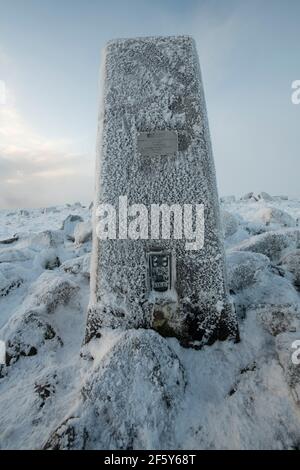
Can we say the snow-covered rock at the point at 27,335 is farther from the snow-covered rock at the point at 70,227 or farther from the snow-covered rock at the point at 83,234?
the snow-covered rock at the point at 70,227

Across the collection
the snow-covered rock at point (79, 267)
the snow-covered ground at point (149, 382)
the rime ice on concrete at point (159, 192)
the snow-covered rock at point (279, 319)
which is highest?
the rime ice on concrete at point (159, 192)

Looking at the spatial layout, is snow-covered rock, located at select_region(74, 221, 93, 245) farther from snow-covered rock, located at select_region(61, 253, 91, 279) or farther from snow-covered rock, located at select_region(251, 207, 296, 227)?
snow-covered rock, located at select_region(251, 207, 296, 227)

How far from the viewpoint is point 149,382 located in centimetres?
173

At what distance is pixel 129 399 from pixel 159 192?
133 cm

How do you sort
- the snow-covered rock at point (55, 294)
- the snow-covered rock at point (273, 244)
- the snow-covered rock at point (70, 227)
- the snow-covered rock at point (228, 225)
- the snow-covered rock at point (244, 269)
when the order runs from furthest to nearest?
the snow-covered rock at point (70, 227) < the snow-covered rock at point (228, 225) < the snow-covered rock at point (273, 244) < the snow-covered rock at point (244, 269) < the snow-covered rock at point (55, 294)

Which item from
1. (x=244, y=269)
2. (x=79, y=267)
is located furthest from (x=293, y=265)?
(x=79, y=267)

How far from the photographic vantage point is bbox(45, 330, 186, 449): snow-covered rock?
4.88 feet

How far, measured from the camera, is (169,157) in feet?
7.39

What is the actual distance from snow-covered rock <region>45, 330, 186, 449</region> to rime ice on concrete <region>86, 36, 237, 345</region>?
0.27 meters

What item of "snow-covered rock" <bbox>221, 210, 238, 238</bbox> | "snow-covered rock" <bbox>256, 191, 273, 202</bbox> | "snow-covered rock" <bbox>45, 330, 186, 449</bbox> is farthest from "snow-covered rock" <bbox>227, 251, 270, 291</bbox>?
"snow-covered rock" <bbox>256, 191, 273, 202</bbox>

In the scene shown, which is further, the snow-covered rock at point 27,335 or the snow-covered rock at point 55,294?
the snow-covered rock at point 55,294

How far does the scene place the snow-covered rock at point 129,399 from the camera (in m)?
1.49

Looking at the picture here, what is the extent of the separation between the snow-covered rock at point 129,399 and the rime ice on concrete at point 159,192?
273mm

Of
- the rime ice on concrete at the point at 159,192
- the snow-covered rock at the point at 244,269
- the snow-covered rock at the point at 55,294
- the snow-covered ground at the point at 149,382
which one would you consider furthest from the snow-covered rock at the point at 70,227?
the rime ice on concrete at the point at 159,192
